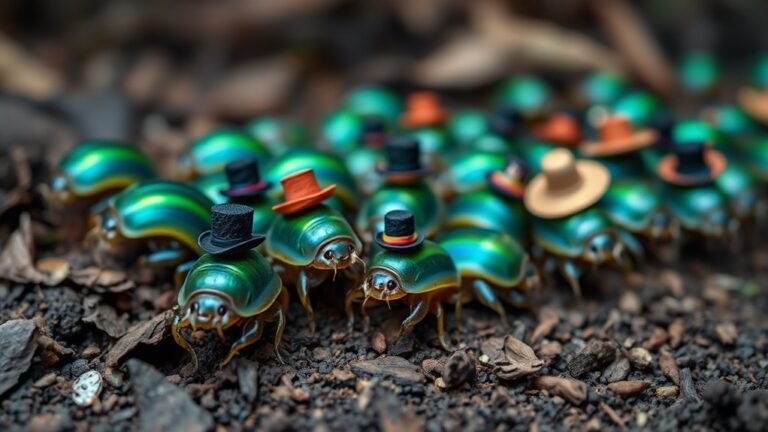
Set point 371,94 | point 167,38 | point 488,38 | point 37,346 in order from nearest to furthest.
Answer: point 37,346 < point 371,94 < point 488,38 < point 167,38

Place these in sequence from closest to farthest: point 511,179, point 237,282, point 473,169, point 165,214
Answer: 1. point 237,282
2. point 165,214
3. point 511,179
4. point 473,169

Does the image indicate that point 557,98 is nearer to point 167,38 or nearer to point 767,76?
point 767,76

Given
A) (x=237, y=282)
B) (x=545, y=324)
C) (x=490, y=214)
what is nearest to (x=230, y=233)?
(x=237, y=282)

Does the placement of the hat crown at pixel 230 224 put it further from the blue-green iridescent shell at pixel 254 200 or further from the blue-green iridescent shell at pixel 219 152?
the blue-green iridescent shell at pixel 219 152

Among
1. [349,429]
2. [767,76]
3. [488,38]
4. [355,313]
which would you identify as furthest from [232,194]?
[767,76]

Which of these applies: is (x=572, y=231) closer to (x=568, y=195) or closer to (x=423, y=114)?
(x=568, y=195)

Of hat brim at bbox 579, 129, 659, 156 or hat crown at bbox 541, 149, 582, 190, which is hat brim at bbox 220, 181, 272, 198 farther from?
hat brim at bbox 579, 129, 659, 156

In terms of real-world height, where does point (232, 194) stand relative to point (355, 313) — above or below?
above
